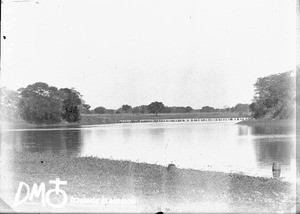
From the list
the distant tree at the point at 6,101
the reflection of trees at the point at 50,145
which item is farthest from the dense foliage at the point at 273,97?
the distant tree at the point at 6,101

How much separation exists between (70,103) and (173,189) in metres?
58.8

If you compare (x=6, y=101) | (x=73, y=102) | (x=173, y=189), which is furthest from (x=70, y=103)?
(x=173, y=189)

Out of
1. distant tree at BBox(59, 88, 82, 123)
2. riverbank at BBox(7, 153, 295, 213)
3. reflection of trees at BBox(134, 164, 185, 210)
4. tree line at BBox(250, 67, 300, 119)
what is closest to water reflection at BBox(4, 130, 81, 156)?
reflection of trees at BBox(134, 164, 185, 210)

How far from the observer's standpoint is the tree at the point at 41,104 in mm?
58631

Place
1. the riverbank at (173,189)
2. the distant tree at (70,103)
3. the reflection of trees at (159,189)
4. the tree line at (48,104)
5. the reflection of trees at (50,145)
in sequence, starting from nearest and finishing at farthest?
the riverbank at (173,189) < the reflection of trees at (159,189) < the reflection of trees at (50,145) < the tree line at (48,104) < the distant tree at (70,103)

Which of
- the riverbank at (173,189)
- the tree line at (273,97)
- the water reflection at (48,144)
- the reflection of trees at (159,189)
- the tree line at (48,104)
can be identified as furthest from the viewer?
the tree line at (273,97)

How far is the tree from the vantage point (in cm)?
5863

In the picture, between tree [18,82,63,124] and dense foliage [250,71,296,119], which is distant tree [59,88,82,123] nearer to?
tree [18,82,63,124]

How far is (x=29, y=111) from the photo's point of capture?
73.8 m

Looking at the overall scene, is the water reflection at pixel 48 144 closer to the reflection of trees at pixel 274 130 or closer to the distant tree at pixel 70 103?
the distant tree at pixel 70 103

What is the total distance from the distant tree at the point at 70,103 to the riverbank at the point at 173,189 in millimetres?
49193

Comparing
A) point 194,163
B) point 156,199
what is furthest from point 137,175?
point 194,163

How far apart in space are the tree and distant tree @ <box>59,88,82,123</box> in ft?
3.03

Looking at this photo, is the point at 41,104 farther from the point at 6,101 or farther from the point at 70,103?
the point at 6,101
